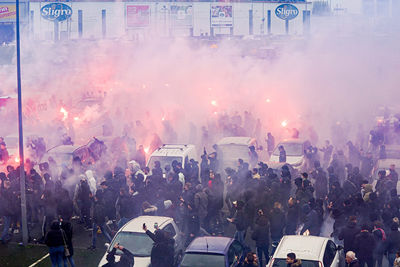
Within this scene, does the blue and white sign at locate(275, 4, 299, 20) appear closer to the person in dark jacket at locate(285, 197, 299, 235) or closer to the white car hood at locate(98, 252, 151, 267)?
the person in dark jacket at locate(285, 197, 299, 235)

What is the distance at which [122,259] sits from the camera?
34.9 ft

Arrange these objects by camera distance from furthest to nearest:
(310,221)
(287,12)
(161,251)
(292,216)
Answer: (287,12) → (292,216) → (310,221) → (161,251)

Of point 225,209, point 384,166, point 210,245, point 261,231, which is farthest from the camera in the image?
point 384,166

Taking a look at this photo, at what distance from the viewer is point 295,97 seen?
3753 centimetres

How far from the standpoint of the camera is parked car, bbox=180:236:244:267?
10.9 metres

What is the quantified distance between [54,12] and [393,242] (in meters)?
50.9

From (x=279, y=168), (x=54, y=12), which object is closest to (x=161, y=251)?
(x=279, y=168)

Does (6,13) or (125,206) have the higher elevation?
(6,13)

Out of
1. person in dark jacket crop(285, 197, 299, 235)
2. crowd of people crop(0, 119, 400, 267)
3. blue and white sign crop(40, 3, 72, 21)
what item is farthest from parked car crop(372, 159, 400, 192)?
blue and white sign crop(40, 3, 72, 21)

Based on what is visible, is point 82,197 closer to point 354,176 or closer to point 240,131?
point 354,176

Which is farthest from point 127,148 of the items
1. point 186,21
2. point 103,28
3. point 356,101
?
point 103,28

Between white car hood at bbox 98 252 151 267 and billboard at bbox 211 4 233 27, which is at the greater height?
billboard at bbox 211 4 233 27

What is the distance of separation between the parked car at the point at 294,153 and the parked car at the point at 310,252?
340 inches

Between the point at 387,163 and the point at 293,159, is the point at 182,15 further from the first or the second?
the point at 387,163
